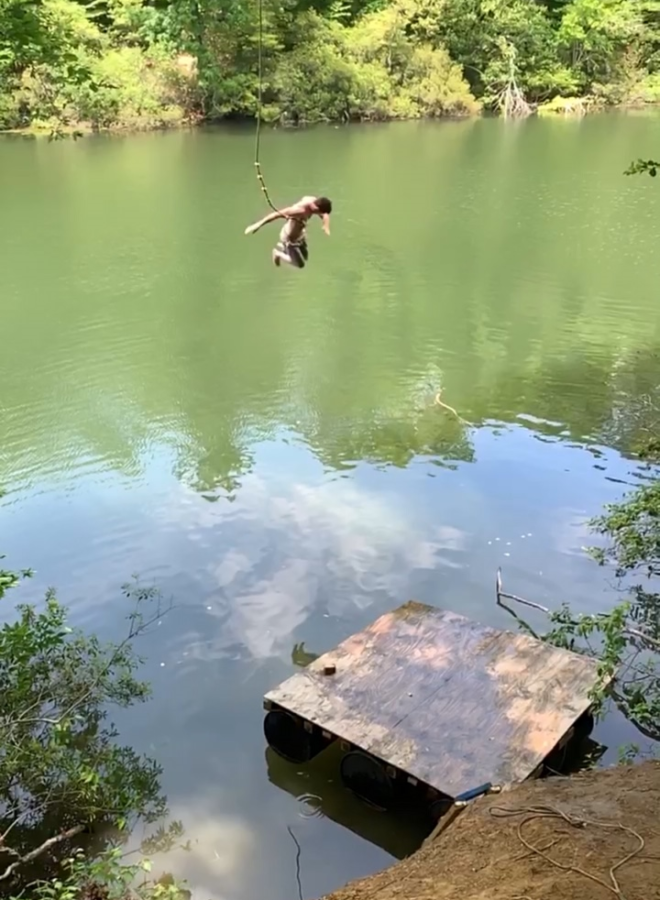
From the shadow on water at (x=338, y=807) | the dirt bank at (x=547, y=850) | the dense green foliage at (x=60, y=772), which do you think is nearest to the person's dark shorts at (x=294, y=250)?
the dense green foliage at (x=60, y=772)

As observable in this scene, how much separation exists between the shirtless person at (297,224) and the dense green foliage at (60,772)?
2380mm

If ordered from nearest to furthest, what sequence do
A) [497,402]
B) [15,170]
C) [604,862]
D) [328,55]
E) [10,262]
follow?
1. [604,862]
2. [497,402]
3. [10,262]
4. [15,170]
5. [328,55]

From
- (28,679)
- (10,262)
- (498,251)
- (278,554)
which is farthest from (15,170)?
(28,679)

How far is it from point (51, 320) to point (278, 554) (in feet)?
20.9

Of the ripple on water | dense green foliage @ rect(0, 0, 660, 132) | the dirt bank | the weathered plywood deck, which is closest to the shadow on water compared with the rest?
the ripple on water

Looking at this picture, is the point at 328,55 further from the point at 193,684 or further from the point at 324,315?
the point at 193,684

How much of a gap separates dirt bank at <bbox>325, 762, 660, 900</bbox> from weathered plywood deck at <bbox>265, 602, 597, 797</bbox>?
35 cm

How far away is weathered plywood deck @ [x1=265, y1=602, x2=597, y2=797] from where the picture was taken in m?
3.87

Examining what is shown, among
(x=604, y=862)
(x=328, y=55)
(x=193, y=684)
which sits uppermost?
(x=328, y=55)

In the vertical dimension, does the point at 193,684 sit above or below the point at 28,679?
below

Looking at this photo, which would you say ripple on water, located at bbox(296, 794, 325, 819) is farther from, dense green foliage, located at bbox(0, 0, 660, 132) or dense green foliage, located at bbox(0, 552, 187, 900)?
dense green foliage, located at bbox(0, 0, 660, 132)

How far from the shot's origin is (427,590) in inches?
222

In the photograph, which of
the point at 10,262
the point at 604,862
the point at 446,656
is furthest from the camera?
the point at 10,262

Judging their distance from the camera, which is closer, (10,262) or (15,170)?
(10,262)
